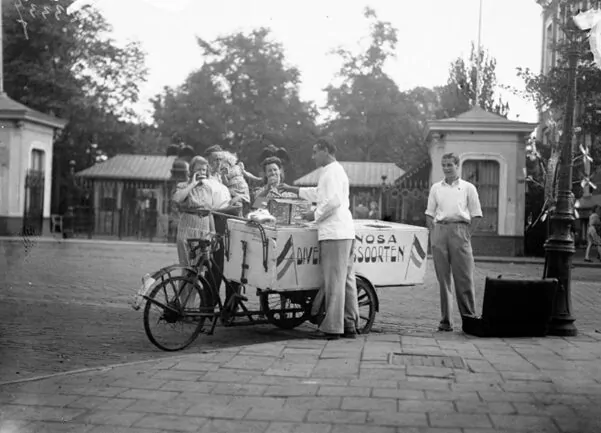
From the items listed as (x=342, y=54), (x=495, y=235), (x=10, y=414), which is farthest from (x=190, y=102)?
(x=495, y=235)

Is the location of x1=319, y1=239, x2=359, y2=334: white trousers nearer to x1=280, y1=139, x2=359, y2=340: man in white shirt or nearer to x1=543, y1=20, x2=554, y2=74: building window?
x1=280, y1=139, x2=359, y2=340: man in white shirt

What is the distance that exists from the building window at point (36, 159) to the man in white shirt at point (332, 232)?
223 cm

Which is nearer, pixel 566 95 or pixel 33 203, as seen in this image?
pixel 33 203

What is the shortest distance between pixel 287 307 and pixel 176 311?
55.2 inches

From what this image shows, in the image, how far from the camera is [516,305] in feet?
21.5

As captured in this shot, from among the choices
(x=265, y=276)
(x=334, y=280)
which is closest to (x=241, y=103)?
(x=265, y=276)

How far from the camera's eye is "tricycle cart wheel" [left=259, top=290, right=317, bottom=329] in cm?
680

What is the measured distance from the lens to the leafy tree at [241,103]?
6.46 m

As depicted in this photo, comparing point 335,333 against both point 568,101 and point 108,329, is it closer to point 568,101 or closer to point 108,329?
point 108,329

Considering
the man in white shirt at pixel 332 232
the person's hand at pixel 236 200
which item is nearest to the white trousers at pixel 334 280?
the man in white shirt at pixel 332 232

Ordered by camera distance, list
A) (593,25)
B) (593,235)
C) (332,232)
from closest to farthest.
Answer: (593,25) → (332,232) → (593,235)

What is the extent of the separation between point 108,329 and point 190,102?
7.57ft

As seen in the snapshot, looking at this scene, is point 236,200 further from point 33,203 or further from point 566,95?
point 566,95

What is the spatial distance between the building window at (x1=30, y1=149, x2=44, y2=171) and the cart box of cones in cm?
185
